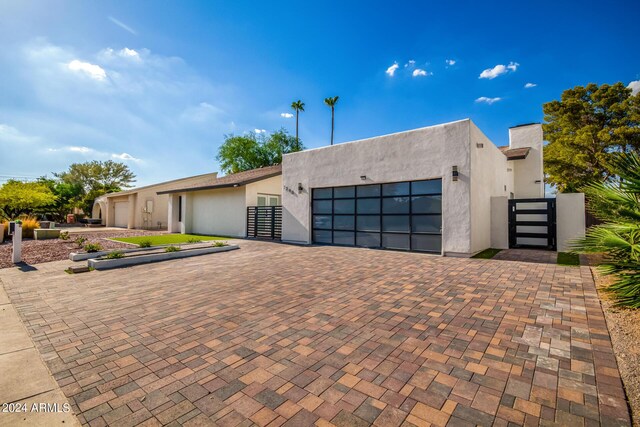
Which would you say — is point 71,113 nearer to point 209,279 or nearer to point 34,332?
point 209,279

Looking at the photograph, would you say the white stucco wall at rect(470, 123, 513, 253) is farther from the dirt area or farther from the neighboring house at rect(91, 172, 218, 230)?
the neighboring house at rect(91, 172, 218, 230)

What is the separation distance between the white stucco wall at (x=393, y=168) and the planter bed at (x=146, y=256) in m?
4.11

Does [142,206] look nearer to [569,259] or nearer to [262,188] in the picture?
[262,188]

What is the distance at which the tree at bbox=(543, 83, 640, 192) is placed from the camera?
17541 millimetres

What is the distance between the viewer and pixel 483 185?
10359mm

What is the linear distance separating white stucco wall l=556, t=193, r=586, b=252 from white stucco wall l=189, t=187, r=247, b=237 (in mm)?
14982

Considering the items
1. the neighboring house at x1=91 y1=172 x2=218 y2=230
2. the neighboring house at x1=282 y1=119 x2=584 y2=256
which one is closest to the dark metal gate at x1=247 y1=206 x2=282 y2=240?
the neighboring house at x1=282 y1=119 x2=584 y2=256

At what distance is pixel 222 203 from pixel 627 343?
17.9 metres

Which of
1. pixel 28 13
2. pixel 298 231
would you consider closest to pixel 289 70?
pixel 298 231

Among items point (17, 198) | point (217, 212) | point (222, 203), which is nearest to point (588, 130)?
point (222, 203)

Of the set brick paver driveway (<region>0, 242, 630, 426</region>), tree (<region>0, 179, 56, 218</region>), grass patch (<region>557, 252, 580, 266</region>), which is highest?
tree (<region>0, 179, 56, 218</region>)

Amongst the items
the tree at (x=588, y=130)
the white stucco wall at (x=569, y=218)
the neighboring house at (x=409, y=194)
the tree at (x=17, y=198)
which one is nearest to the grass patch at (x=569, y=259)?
the white stucco wall at (x=569, y=218)

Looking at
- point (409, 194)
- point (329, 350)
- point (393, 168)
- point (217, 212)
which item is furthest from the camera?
point (217, 212)

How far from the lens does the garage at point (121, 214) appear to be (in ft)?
88.0
